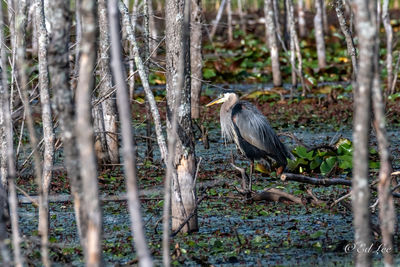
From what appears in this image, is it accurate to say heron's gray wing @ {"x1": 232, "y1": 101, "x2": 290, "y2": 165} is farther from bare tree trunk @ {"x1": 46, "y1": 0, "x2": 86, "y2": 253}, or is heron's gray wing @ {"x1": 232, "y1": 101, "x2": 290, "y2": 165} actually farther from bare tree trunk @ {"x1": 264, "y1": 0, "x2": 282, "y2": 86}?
bare tree trunk @ {"x1": 264, "y1": 0, "x2": 282, "y2": 86}

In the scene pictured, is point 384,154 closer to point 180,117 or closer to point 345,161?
point 180,117

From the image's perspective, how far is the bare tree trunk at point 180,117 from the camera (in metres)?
5.49

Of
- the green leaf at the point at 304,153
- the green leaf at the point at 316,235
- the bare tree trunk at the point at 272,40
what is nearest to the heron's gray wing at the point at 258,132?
the green leaf at the point at 304,153

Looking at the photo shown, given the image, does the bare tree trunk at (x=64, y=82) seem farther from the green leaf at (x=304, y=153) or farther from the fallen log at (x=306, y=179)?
the green leaf at (x=304, y=153)

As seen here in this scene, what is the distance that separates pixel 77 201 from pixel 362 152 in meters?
1.56

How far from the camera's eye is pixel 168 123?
554cm

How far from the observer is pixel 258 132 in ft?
29.4

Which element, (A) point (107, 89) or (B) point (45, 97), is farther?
(A) point (107, 89)

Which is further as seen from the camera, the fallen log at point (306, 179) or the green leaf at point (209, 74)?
the green leaf at point (209, 74)

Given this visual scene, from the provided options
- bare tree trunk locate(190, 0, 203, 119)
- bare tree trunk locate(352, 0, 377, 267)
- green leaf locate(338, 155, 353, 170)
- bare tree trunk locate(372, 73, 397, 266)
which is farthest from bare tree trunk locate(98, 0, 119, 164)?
bare tree trunk locate(352, 0, 377, 267)

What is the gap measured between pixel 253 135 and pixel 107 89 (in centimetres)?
194

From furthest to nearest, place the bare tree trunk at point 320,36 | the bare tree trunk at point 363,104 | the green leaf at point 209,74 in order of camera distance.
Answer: the bare tree trunk at point 320,36 < the green leaf at point 209,74 < the bare tree trunk at point 363,104

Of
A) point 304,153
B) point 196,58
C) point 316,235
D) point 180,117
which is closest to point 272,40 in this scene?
point 196,58

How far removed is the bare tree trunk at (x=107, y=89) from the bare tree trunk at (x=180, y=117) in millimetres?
2335
